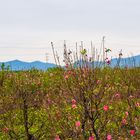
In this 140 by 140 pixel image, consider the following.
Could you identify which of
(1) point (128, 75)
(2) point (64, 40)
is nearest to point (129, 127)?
(1) point (128, 75)

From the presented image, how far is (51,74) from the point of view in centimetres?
2170

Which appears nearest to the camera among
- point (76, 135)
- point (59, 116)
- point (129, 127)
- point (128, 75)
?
point (76, 135)

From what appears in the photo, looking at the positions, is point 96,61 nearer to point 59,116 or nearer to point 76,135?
point 76,135

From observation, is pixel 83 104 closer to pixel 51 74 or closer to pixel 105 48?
pixel 105 48

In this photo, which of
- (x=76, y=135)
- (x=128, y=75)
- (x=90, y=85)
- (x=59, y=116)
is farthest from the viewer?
(x=128, y=75)

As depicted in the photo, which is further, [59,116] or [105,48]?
[59,116]

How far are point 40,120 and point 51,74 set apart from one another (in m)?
7.93

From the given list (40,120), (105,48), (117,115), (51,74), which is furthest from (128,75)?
(51,74)

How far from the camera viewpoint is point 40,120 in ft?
45.6

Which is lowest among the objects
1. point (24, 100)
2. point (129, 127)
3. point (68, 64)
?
point (129, 127)

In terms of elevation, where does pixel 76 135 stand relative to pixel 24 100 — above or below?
below

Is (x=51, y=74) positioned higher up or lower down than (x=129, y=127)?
higher up

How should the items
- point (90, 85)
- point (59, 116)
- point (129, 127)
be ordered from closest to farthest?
point (90, 85) → point (59, 116) → point (129, 127)

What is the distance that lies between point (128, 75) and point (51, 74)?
8.87 meters
